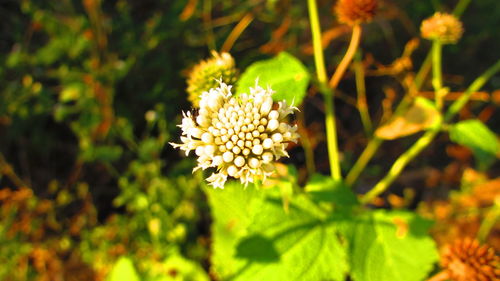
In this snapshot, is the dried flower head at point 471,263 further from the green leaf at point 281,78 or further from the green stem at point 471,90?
the green leaf at point 281,78

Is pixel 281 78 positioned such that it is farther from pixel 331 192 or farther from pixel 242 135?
pixel 331 192

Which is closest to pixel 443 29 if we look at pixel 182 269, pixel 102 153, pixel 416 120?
pixel 416 120

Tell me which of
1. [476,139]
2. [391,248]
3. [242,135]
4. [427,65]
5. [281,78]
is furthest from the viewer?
[427,65]

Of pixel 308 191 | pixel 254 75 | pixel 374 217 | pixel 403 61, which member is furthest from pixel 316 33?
pixel 403 61

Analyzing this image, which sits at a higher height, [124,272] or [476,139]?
[476,139]

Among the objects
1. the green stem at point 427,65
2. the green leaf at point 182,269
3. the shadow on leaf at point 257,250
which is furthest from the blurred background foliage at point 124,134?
the shadow on leaf at point 257,250

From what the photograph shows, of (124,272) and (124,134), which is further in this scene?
(124,134)

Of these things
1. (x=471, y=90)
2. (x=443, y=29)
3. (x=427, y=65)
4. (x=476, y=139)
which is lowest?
(x=476, y=139)
